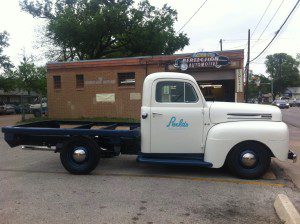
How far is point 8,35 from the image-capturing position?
43844mm

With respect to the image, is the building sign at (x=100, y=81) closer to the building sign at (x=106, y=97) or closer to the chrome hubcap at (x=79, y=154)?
the building sign at (x=106, y=97)

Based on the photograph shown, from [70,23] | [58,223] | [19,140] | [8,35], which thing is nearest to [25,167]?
[19,140]

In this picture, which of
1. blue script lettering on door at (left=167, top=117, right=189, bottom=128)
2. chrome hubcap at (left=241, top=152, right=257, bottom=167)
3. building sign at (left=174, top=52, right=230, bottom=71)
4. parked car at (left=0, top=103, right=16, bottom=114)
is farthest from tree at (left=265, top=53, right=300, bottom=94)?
blue script lettering on door at (left=167, top=117, right=189, bottom=128)

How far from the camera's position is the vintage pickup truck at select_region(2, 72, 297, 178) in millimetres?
6930

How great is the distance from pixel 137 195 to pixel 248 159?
93.6 inches

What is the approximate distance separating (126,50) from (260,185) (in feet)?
100

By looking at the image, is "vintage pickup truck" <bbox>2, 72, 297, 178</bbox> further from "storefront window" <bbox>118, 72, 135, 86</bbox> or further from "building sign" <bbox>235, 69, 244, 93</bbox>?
"storefront window" <bbox>118, 72, 135, 86</bbox>

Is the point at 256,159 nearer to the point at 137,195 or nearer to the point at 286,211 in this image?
the point at 286,211

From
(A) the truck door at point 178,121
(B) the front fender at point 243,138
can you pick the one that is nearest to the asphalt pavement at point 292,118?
(B) the front fender at point 243,138

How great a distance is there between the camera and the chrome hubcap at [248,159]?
22.8 ft

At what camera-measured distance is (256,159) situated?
6.99m

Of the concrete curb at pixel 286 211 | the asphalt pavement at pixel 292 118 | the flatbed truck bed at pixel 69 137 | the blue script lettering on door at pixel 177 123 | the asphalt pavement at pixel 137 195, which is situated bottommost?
the asphalt pavement at pixel 292 118

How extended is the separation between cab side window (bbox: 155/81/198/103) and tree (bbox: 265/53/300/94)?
120 meters

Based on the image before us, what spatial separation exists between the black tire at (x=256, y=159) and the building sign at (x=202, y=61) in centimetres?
1541
